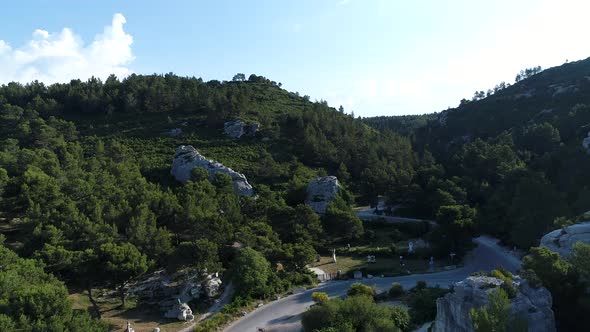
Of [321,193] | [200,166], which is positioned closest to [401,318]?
[321,193]

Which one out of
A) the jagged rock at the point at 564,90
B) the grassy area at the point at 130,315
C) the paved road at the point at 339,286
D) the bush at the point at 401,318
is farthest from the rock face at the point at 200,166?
the jagged rock at the point at 564,90

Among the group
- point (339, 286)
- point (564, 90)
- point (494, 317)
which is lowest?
point (339, 286)

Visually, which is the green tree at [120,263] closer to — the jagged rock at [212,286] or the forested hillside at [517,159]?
the jagged rock at [212,286]

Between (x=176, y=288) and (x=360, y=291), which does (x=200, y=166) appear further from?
(x=360, y=291)

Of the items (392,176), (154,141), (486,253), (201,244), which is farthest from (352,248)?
(154,141)

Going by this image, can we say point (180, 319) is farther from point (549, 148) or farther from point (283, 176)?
point (549, 148)

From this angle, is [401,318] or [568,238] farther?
[401,318]

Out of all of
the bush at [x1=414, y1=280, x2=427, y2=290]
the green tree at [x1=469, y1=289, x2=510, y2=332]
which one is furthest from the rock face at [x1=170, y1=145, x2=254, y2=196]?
the green tree at [x1=469, y1=289, x2=510, y2=332]
